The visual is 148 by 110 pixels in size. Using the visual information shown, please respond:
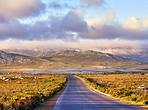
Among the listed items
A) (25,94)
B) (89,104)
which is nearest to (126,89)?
(25,94)

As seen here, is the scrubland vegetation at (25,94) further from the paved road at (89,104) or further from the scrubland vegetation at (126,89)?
the scrubland vegetation at (126,89)

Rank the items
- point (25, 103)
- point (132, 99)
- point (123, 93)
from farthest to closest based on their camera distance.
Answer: point (123, 93), point (132, 99), point (25, 103)

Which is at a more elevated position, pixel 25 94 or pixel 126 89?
pixel 25 94

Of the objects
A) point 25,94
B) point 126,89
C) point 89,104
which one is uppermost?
point 89,104

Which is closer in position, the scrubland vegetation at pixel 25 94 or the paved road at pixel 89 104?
the scrubland vegetation at pixel 25 94

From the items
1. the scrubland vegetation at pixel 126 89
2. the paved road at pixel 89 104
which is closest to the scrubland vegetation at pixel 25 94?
the paved road at pixel 89 104

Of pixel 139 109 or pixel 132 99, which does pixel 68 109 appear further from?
pixel 132 99

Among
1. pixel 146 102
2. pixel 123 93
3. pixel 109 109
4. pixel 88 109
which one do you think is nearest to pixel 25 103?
pixel 88 109

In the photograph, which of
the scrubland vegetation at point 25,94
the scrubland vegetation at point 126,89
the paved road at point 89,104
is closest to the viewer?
the scrubland vegetation at point 25,94

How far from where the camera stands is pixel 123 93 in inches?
1096

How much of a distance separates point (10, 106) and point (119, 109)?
8.00m

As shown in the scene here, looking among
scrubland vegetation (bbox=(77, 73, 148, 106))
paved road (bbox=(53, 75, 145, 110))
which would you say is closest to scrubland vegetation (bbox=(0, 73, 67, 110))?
paved road (bbox=(53, 75, 145, 110))

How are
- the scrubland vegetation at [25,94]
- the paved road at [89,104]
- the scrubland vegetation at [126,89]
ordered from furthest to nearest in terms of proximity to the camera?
the scrubland vegetation at [126,89] < the paved road at [89,104] < the scrubland vegetation at [25,94]

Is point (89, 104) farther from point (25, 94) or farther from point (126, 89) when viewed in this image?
point (126, 89)
